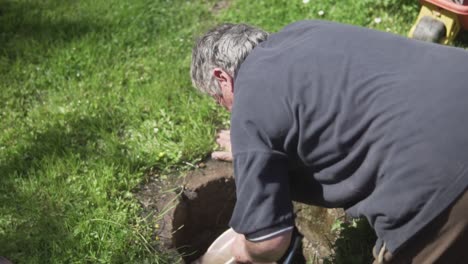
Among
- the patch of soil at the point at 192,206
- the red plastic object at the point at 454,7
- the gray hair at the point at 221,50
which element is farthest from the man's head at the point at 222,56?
the red plastic object at the point at 454,7

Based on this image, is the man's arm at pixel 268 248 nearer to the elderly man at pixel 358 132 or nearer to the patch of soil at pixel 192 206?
the elderly man at pixel 358 132

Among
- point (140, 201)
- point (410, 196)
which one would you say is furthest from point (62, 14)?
point (410, 196)

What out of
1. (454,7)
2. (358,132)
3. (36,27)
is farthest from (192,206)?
(454,7)

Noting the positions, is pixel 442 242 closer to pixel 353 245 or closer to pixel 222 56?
pixel 353 245

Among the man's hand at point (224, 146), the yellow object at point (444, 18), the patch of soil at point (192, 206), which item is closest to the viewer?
the patch of soil at point (192, 206)

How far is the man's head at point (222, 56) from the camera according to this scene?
2.44 m

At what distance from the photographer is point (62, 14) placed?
15.0ft

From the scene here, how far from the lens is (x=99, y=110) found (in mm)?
3795

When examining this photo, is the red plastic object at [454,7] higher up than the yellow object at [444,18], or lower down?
higher up

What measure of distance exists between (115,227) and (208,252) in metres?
0.56

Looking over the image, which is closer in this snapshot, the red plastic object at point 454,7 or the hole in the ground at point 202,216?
the hole in the ground at point 202,216

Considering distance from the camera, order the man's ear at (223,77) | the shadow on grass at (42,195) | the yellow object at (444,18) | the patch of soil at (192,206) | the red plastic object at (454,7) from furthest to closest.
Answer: the yellow object at (444,18) < the red plastic object at (454,7) < the patch of soil at (192,206) < the shadow on grass at (42,195) < the man's ear at (223,77)

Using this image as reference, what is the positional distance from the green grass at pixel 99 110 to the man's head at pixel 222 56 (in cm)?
96

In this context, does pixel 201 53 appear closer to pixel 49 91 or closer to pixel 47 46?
pixel 49 91
